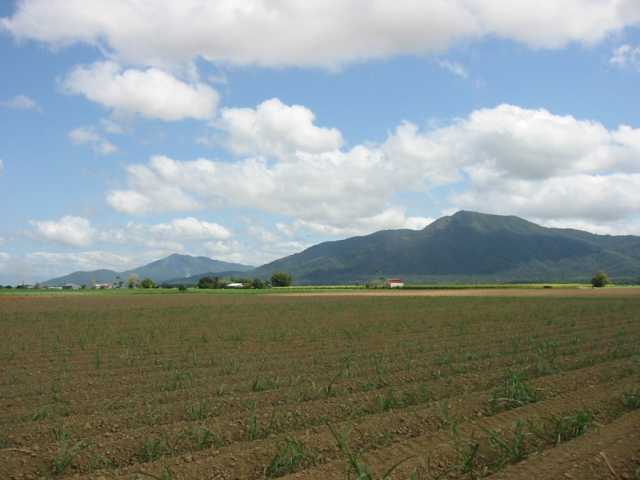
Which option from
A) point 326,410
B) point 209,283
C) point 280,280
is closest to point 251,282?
point 209,283

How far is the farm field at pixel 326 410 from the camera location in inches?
305

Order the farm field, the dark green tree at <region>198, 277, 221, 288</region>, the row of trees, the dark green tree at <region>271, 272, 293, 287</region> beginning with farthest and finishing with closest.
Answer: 1. the dark green tree at <region>271, 272, 293, 287</region>
2. the dark green tree at <region>198, 277, 221, 288</region>
3. the row of trees
4. the farm field

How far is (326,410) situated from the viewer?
10.7m

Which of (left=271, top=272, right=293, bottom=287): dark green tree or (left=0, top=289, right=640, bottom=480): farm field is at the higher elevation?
(left=271, top=272, right=293, bottom=287): dark green tree

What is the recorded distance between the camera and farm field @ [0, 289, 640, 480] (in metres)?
7.73

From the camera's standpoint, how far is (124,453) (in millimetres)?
8523

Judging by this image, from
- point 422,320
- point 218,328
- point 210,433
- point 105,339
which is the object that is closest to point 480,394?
point 210,433

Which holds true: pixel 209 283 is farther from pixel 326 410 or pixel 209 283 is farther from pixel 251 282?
pixel 326 410

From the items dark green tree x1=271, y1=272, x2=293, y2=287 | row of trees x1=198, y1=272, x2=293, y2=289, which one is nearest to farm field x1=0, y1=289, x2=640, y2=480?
row of trees x1=198, y1=272, x2=293, y2=289

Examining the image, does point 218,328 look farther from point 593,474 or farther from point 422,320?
point 593,474

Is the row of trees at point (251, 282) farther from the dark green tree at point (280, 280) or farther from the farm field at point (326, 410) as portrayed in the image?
the farm field at point (326, 410)

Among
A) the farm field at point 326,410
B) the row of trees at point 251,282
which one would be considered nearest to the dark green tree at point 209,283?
the row of trees at point 251,282

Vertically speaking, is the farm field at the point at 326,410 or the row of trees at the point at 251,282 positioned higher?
the row of trees at the point at 251,282

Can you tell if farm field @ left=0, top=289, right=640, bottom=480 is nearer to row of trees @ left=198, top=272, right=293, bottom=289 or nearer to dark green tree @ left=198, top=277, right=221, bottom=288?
row of trees @ left=198, top=272, right=293, bottom=289
